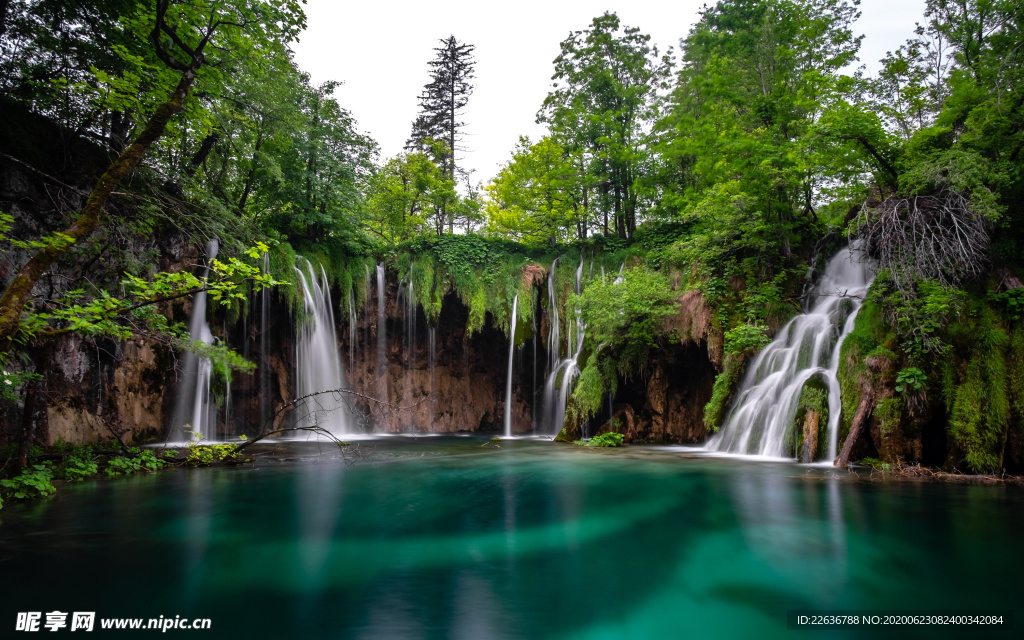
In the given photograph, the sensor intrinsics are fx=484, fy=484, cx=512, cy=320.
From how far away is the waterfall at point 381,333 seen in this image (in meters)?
18.8

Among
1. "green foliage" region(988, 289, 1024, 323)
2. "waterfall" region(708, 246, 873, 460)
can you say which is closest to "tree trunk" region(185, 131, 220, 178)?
"waterfall" region(708, 246, 873, 460)

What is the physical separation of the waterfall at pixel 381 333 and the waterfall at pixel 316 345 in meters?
1.91

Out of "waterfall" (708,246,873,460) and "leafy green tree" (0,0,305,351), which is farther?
"waterfall" (708,246,873,460)

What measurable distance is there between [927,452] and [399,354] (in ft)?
54.1

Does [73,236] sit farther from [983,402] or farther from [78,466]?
[983,402]

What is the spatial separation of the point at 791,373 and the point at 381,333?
14.3 meters

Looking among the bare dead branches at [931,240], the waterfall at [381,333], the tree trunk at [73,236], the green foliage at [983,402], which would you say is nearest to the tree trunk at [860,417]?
the green foliage at [983,402]

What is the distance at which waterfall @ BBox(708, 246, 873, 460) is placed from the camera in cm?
941

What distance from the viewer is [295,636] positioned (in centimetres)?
304

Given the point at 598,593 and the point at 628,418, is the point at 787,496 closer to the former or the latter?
the point at 598,593

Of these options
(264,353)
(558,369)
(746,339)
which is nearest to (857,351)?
(746,339)

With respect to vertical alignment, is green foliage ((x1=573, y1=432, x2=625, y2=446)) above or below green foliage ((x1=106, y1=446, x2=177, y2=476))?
below

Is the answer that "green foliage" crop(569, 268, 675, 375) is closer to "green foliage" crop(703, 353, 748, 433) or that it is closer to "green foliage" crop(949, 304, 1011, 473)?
"green foliage" crop(703, 353, 748, 433)

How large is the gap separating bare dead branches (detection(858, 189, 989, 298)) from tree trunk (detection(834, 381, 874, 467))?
1.70m
